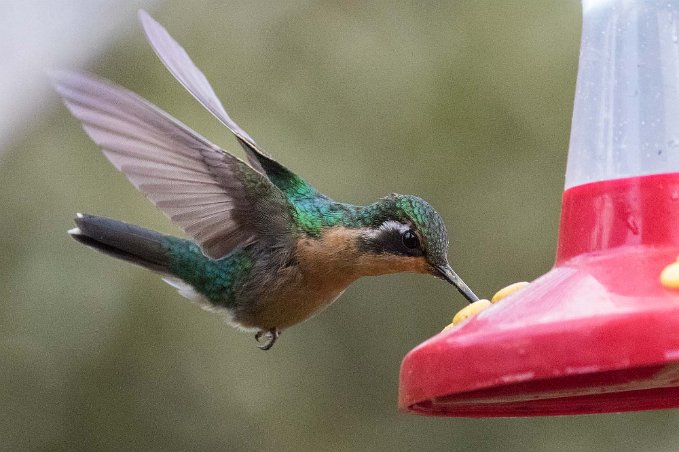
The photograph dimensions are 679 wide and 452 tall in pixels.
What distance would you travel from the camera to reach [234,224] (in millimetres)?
3852

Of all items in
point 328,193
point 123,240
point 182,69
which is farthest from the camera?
point 328,193

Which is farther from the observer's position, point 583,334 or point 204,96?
point 204,96

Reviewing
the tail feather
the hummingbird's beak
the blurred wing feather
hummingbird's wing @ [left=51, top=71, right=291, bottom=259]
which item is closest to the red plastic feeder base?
the hummingbird's beak

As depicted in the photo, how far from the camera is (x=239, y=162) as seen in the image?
11.9 feet

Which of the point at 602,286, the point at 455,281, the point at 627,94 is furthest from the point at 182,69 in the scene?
the point at 602,286

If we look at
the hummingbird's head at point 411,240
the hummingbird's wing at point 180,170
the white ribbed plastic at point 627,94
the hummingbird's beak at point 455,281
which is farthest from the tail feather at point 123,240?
the white ribbed plastic at point 627,94

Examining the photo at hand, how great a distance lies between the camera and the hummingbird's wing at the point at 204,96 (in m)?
3.62

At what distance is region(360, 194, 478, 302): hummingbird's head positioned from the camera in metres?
3.45

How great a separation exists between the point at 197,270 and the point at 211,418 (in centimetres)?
196

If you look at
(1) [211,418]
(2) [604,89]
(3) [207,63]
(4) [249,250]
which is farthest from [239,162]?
(3) [207,63]

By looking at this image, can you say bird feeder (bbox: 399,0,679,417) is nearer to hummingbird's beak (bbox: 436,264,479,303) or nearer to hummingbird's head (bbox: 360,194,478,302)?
hummingbird's beak (bbox: 436,264,479,303)

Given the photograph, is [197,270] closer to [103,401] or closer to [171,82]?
[103,401]

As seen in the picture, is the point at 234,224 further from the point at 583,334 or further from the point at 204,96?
the point at 583,334

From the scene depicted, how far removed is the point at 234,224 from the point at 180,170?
0.45m
